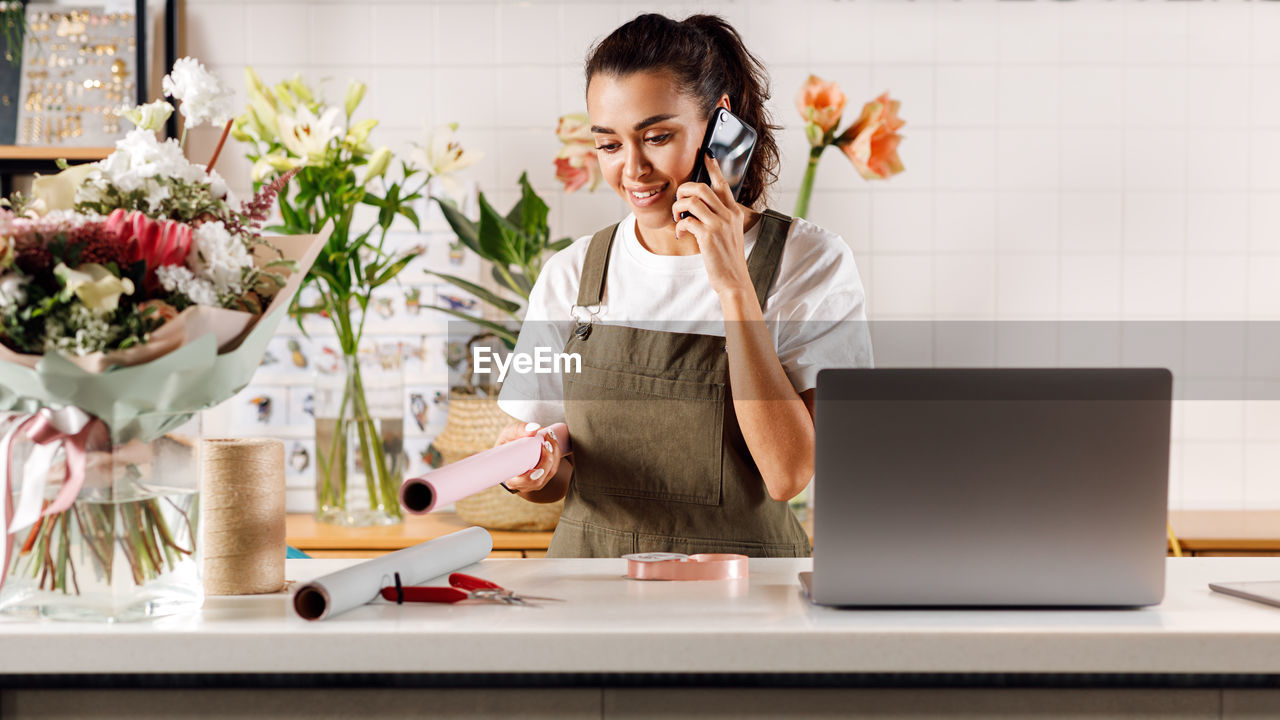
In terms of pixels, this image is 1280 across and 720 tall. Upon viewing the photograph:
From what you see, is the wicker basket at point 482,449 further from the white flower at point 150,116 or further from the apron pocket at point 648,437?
the white flower at point 150,116

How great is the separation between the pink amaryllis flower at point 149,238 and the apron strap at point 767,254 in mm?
854

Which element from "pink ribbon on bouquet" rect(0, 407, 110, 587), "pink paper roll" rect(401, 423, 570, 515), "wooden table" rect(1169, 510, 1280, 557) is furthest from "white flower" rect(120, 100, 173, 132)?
"wooden table" rect(1169, 510, 1280, 557)

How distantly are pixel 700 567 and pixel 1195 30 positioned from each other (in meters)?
2.13

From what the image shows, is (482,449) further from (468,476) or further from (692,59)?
(468,476)

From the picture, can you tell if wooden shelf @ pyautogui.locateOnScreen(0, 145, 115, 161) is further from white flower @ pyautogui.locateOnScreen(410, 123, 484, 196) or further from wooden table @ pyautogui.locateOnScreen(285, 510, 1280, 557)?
wooden table @ pyautogui.locateOnScreen(285, 510, 1280, 557)

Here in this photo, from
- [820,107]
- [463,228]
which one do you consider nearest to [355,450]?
[463,228]

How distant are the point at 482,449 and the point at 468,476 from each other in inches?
51.0

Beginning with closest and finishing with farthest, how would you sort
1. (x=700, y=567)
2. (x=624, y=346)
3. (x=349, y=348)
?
(x=700, y=567) < (x=624, y=346) < (x=349, y=348)

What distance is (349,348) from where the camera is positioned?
230 cm

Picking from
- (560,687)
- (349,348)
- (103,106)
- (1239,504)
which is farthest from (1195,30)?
(103,106)

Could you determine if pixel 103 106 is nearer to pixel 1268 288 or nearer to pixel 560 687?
pixel 560 687

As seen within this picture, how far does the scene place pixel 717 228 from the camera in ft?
4.75

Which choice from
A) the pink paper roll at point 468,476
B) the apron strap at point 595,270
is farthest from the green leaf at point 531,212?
the pink paper roll at point 468,476

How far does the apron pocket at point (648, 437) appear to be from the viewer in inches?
61.6
